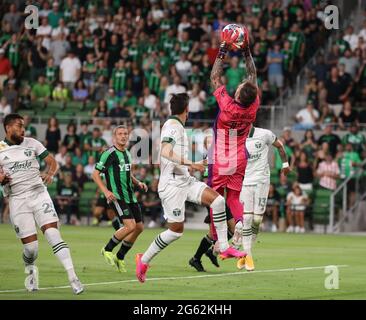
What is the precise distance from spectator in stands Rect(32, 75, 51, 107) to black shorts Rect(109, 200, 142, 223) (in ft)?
54.6

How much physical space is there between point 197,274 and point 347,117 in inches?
531

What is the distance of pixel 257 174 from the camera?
703 inches

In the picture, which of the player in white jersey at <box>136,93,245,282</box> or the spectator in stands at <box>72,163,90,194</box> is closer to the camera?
the player in white jersey at <box>136,93,245,282</box>

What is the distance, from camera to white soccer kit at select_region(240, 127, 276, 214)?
17719 mm

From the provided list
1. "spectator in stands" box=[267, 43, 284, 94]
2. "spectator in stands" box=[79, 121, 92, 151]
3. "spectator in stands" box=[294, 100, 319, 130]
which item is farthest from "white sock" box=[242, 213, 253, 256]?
"spectator in stands" box=[267, 43, 284, 94]

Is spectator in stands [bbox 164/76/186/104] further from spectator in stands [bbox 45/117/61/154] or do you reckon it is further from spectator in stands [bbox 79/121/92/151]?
spectator in stands [bbox 45/117/61/154]

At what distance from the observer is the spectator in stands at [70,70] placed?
1299 inches

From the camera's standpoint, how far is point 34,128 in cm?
3134

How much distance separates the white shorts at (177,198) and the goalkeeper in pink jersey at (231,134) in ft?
3.65

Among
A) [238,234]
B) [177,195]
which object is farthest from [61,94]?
[177,195]

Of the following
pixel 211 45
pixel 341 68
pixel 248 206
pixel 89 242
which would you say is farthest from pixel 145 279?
pixel 211 45

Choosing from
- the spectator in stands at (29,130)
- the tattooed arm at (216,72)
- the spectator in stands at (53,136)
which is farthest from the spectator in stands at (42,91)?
the tattooed arm at (216,72)

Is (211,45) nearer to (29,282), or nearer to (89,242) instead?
(89,242)

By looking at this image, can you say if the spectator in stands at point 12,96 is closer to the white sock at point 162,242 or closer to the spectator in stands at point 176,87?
the spectator in stands at point 176,87
